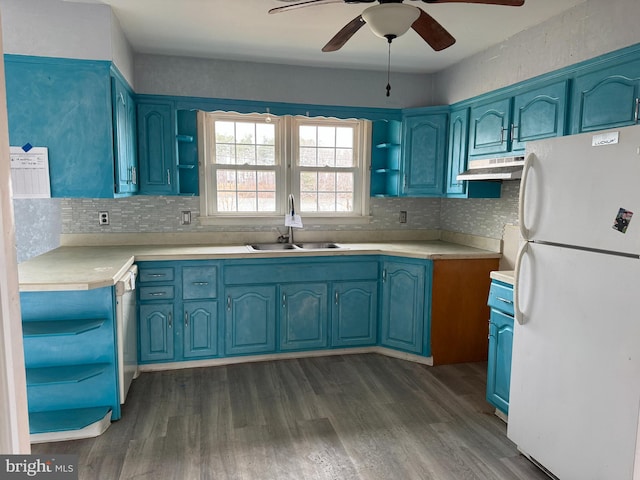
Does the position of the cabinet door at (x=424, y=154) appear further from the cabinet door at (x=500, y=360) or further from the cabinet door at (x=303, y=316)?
the cabinet door at (x=500, y=360)

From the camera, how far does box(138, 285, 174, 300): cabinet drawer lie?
3175mm

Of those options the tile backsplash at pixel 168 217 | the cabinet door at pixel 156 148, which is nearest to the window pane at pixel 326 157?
the tile backsplash at pixel 168 217

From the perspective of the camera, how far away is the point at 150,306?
320cm

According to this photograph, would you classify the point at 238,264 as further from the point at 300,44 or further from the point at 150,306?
the point at 300,44

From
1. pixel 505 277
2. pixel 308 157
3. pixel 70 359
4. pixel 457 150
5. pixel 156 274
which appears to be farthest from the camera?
pixel 308 157

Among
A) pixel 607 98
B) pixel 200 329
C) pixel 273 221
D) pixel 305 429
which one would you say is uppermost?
pixel 607 98

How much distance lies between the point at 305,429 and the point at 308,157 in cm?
243

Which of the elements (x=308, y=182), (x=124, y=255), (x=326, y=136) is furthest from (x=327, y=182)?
(x=124, y=255)

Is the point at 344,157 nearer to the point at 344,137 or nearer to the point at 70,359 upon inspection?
the point at 344,137

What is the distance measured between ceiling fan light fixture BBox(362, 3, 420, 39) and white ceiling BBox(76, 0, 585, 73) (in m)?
0.84

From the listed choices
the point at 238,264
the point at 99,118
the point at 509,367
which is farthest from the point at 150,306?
the point at 509,367

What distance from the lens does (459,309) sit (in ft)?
11.3

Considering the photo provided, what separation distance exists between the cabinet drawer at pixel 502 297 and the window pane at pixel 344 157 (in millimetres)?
1965

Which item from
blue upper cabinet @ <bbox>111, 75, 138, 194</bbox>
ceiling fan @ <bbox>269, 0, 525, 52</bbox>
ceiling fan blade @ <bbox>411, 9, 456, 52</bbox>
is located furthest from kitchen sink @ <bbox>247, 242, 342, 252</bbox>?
ceiling fan @ <bbox>269, 0, 525, 52</bbox>
